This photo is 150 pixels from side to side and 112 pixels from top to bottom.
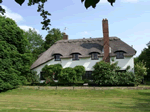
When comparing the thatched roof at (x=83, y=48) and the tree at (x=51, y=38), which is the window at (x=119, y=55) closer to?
the thatched roof at (x=83, y=48)

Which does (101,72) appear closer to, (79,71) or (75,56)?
(79,71)

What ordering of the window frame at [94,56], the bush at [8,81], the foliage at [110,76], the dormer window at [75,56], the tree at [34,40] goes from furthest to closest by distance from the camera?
the tree at [34,40] < the dormer window at [75,56] < the window frame at [94,56] < the foliage at [110,76] < the bush at [8,81]

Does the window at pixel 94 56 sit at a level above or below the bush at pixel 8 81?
above

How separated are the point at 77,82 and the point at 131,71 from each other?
811cm

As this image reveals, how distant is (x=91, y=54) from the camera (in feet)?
75.8

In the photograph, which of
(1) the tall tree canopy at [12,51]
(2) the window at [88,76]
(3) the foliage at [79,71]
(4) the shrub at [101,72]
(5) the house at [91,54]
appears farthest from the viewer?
(2) the window at [88,76]

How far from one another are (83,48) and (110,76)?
6737mm

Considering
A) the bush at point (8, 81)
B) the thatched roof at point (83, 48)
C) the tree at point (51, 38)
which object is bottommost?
the bush at point (8, 81)

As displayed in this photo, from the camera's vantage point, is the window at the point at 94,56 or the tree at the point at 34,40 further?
the tree at the point at 34,40

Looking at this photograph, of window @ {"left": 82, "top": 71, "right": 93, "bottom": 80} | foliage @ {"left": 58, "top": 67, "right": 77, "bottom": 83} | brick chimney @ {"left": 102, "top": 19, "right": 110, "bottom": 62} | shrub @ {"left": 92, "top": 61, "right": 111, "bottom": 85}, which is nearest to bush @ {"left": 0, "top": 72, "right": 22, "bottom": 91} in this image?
foliage @ {"left": 58, "top": 67, "right": 77, "bottom": 83}

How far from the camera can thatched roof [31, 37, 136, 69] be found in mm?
22953

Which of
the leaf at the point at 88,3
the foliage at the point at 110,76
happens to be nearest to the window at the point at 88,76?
the foliage at the point at 110,76

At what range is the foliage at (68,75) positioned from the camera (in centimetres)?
2162

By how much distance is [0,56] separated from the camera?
1942cm
